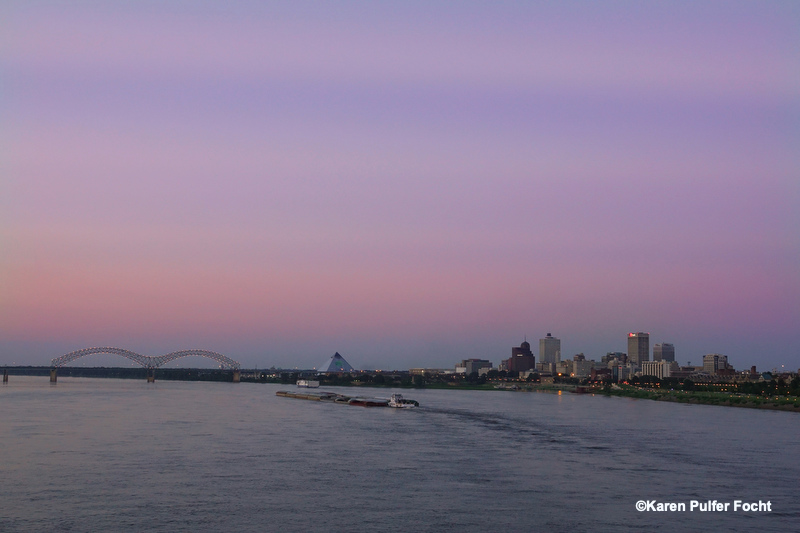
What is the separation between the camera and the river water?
33125mm

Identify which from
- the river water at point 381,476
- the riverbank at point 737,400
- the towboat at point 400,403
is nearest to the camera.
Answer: the river water at point 381,476

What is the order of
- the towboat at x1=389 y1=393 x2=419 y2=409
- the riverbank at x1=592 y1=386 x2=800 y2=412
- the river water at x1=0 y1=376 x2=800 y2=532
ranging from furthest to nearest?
the riverbank at x1=592 y1=386 x2=800 y2=412, the towboat at x1=389 y1=393 x2=419 y2=409, the river water at x1=0 y1=376 x2=800 y2=532

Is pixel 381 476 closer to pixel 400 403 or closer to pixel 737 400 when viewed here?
pixel 400 403

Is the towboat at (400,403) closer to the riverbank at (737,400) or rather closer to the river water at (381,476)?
the river water at (381,476)

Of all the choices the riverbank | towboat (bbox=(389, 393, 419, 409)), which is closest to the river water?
towboat (bbox=(389, 393, 419, 409))

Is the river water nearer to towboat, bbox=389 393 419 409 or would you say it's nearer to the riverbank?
towboat, bbox=389 393 419 409

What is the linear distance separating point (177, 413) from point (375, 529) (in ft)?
230

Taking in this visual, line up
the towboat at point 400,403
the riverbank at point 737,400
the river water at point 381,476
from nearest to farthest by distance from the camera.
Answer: the river water at point 381,476
the towboat at point 400,403
the riverbank at point 737,400

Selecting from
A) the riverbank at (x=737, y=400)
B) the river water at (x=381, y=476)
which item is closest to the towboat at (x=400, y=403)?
the river water at (x=381, y=476)

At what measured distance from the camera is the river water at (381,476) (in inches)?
1304

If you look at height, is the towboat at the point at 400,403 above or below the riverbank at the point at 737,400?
below

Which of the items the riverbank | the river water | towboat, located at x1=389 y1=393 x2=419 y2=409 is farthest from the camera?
the riverbank

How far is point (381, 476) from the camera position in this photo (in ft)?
144

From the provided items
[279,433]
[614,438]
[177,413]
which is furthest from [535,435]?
[177,413]
